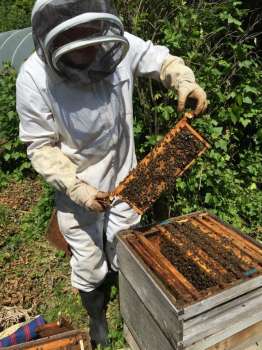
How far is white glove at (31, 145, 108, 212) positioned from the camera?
2.47m

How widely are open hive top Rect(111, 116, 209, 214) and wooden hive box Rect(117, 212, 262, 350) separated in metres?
0.28

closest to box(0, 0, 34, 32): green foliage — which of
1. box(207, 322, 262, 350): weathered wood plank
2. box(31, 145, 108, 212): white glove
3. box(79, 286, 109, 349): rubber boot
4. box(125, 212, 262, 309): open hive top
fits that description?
box(31, 145, 108, 212): white glove

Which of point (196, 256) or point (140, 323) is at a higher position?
point (196, 256)

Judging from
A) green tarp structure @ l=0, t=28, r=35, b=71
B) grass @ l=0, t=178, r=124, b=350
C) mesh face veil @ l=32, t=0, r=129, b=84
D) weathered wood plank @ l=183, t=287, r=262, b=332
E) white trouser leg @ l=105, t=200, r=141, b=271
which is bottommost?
grass @ l=0, t=178, r=124, b=350

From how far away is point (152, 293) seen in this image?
2.17m

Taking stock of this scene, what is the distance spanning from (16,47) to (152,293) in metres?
7.06

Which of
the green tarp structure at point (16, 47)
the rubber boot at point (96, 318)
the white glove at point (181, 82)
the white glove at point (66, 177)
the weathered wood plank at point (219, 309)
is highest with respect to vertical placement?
the white glove at point (181, 82)

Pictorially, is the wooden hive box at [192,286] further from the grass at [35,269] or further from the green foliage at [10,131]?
the green foliage at [10,131]

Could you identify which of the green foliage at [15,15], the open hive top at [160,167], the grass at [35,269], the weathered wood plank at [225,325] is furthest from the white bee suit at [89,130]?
the green foliage at [15,15]

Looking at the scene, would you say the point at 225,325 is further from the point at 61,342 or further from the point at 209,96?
the point at 209,96

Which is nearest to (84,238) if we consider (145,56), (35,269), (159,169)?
(159,169)

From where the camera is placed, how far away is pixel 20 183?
18.2 ft

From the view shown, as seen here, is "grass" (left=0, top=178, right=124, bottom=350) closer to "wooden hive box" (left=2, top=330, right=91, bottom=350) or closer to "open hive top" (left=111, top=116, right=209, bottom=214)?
"wooden hive box" (left=2, top=330, right=91, bottom=350)

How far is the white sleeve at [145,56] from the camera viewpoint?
2.79 m
